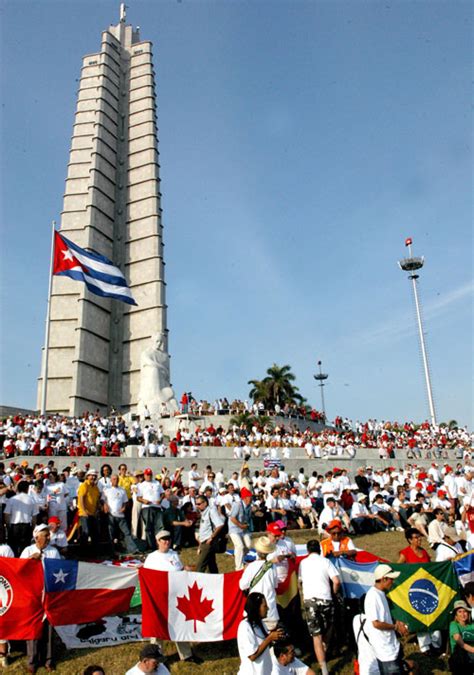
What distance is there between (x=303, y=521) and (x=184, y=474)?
6.58m

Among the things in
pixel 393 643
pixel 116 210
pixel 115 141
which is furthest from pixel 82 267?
pixel 115 141

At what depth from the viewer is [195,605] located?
6.00 metres

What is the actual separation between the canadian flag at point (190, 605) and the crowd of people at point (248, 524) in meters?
0.21

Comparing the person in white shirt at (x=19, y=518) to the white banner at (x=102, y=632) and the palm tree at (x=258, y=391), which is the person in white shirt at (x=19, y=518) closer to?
the white banner at (x=102, y=632)

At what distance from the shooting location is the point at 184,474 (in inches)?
759

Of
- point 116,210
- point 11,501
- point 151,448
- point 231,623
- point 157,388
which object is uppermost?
point 116,210

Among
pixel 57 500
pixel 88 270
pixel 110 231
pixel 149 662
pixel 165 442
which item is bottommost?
pixel 149 662

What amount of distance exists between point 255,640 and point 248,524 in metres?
5.84

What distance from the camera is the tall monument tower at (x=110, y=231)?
4553cm

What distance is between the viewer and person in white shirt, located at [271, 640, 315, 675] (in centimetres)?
418

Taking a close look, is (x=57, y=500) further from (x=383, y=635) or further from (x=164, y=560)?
(x=383, y=635)

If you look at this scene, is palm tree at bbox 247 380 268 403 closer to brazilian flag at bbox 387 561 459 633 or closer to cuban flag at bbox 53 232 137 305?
cuban flag at bbox 53 232 137 305

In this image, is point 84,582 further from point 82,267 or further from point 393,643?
point 82,267

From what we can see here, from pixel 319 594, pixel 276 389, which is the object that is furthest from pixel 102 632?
pixel 276 389
